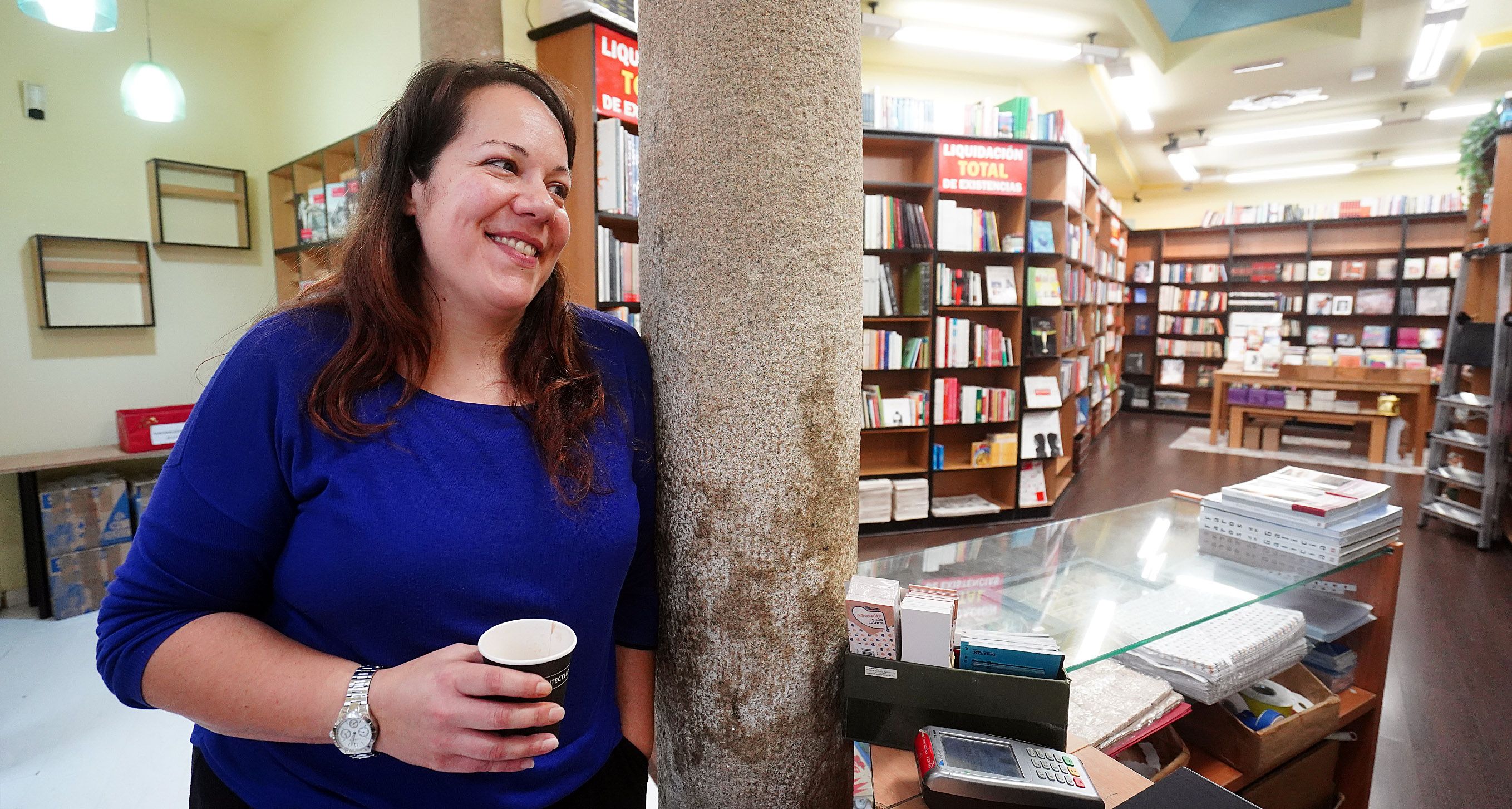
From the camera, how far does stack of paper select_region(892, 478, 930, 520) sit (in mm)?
5078

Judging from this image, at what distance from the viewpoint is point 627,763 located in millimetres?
1076

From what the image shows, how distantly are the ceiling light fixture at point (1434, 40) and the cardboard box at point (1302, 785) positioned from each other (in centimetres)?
625

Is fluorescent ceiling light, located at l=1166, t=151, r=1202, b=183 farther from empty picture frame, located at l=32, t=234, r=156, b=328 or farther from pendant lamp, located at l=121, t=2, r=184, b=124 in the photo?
empty picture frame, located at l=32, t=234, r=156, b=328

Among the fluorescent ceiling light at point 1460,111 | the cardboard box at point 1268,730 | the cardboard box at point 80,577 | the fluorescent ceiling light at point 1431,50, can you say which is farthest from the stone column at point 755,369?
the fluorescent ceiling light at point 1460,111

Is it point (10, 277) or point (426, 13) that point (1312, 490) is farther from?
point (10, 277)

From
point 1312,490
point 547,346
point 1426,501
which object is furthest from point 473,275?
point 1426,501

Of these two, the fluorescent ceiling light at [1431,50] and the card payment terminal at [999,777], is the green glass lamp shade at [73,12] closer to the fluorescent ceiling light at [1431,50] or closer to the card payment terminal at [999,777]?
the card payment terminal at [999,777]

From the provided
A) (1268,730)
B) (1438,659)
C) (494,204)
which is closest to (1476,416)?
(1438,659)

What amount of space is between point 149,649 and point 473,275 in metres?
0.57

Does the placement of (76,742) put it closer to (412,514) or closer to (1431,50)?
(412,514)

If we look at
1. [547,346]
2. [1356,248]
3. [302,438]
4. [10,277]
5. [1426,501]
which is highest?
[1356,248]

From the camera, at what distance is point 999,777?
93cm

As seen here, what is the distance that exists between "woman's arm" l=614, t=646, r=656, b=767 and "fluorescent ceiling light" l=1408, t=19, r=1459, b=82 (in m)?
7.81

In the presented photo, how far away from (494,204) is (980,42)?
5.74 meters
